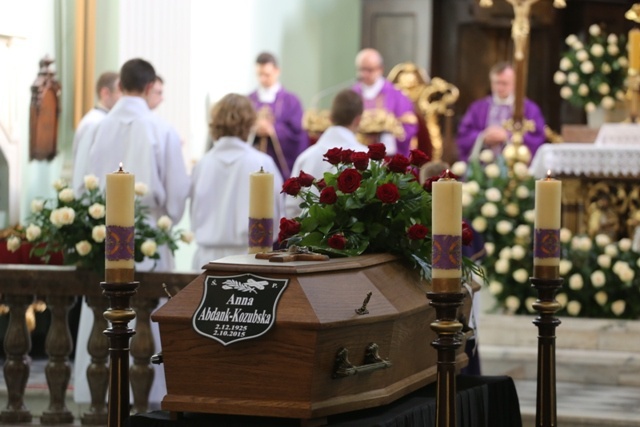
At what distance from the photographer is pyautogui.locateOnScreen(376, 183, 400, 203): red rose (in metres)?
4.12

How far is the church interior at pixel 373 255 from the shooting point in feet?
12.1

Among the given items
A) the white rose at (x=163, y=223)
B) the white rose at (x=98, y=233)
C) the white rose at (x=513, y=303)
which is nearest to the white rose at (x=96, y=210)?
the white rose at (x=98, y=233)

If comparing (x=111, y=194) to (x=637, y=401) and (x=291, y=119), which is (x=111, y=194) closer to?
(x=637, y=401)

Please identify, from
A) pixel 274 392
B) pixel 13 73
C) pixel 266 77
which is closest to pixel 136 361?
pixel 274 392

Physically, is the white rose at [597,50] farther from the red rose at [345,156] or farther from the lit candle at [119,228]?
the lit candle at [119,228]

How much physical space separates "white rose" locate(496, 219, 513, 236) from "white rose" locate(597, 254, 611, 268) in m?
0.64

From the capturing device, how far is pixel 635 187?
998 centimetres

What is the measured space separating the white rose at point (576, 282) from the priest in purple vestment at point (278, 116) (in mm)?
4154

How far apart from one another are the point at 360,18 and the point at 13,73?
22.9 ft

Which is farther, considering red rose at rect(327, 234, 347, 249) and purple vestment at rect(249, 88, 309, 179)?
purple vestment at rect(249, 88, 309, 179)

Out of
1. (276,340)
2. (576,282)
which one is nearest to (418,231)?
(276,340)

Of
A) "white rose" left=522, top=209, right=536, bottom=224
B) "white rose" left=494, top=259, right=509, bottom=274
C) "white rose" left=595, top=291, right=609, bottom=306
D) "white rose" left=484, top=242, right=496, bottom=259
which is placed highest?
"white rose" left=522, top=209, right=536, bottom=224

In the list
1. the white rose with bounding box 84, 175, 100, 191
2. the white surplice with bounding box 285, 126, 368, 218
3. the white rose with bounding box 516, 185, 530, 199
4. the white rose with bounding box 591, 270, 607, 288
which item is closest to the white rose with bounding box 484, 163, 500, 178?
the white rose with bounding box 516, 185, 530, 199

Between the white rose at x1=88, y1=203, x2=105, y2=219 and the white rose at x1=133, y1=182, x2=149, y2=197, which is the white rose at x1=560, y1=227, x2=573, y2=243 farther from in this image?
the white rose at x1=88, y1=203, x2=105, y2=219
